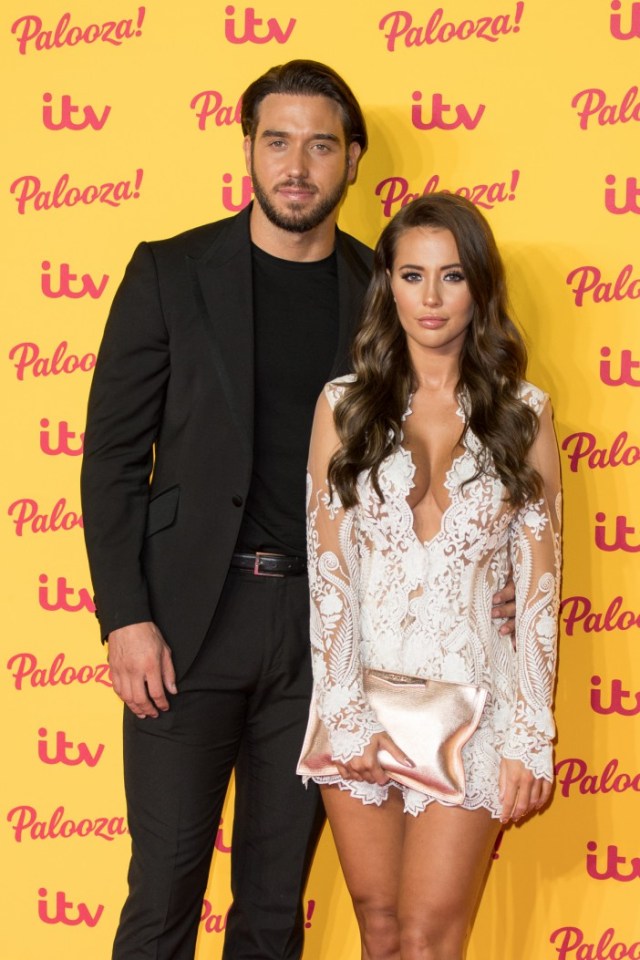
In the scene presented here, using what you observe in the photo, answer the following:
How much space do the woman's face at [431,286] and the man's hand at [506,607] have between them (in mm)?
549

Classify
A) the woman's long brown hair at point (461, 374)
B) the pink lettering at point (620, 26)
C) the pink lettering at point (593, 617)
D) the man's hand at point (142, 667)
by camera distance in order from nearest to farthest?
the woman's long brown hair at point (461, 374) → the man's hand at point (142, 667) → the pink lettering at point (620, 26) → the pink lettering at point (593, 617)

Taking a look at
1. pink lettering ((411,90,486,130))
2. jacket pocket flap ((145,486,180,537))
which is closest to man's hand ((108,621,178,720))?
jacket pocket flap ((145,486,180,537))

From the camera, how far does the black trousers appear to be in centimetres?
263

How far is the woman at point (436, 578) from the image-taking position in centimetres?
232

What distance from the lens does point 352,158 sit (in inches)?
111

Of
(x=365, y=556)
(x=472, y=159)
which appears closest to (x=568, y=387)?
(x=472, y=159)

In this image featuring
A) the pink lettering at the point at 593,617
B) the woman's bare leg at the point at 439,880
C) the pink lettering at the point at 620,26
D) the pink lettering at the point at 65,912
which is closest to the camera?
the woman's bare leg at the point at 439,880

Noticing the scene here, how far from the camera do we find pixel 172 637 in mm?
2625

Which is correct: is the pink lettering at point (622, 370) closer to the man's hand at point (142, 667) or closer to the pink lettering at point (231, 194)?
the pink lettering at point (231, 194)

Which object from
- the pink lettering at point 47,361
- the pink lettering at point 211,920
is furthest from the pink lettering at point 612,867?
the pink lettering at point 47,361

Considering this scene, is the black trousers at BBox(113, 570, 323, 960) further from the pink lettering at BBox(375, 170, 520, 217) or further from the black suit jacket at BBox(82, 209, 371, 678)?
the pink lettering at BBox(375, 170, 520, 217)

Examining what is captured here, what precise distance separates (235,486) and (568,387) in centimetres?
103

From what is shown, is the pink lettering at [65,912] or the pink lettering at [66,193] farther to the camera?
the pink lettering at [65,912]

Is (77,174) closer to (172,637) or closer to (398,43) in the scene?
(398,43)
